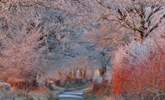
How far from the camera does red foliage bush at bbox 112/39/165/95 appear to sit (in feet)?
45.4

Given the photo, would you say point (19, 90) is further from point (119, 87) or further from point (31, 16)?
point (119, 87)

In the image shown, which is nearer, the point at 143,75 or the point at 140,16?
the point at 143,75

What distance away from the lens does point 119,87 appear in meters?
17.3

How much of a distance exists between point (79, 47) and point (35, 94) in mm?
10497

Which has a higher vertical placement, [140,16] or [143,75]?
[140,16]

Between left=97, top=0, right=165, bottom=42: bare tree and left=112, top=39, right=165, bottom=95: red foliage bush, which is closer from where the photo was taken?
left=112, top=39, right=165, bottom=95: red foliage bush

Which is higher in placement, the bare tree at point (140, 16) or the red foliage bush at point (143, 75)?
the bare tree at point (140, 16)

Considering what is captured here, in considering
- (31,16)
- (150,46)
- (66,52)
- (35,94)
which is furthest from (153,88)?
(66,52)

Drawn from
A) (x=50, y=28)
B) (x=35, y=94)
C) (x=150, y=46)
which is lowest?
(x=35, y=94)

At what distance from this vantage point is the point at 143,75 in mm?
14547

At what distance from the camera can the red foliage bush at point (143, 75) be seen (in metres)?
13.8

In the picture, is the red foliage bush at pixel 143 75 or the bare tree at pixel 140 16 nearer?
the red foliage bush at pixel 143 75

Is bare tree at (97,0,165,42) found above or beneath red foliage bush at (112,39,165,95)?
above

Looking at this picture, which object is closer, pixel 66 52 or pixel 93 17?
pixel 93 17
